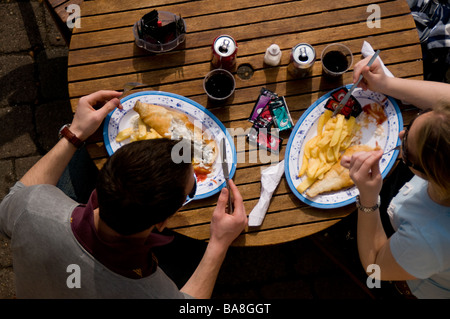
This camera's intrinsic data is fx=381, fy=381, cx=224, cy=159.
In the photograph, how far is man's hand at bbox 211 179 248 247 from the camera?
203 cm

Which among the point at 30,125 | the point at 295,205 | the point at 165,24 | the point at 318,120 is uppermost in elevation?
the point at 165,24

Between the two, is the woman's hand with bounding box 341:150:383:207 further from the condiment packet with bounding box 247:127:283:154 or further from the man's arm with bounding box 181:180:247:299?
the man's arm with bounding box 181:180:247:299

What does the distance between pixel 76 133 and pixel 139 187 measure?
70 centimetres

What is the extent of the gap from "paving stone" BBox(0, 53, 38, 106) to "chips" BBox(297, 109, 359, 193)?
2681mm

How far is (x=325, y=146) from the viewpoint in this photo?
2156 mm

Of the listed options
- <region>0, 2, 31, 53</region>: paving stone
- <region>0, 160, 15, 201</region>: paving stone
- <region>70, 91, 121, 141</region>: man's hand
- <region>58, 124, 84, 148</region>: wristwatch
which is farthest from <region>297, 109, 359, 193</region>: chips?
<region>0, 2, 31, 53</region>: paving stone

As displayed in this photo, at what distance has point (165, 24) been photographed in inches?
91.0

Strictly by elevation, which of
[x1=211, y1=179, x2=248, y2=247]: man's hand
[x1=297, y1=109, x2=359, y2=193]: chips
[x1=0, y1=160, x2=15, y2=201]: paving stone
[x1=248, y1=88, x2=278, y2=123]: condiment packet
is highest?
[x1=248, y1=88, x2=278, y2=123]: condiment packet

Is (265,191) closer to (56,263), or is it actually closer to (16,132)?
(56,263)

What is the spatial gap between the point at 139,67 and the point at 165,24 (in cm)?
31

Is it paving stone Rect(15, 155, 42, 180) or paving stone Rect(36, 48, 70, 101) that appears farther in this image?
paving stone Rect(36, 48, 70, 101)
